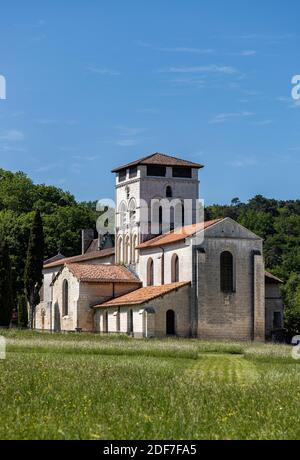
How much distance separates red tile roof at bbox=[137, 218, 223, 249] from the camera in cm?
7056

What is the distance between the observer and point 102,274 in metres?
78.1

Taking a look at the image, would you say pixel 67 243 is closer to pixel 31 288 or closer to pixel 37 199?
pixel 37 199

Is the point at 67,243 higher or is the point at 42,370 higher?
the point at 67,243

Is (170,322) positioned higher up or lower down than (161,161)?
lower down

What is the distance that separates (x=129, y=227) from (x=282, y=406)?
61817mm

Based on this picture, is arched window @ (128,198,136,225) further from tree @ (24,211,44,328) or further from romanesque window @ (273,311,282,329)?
romanesque window @ (273,311,282,329)

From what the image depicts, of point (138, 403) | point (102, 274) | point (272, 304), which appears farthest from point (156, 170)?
point (138, 403)

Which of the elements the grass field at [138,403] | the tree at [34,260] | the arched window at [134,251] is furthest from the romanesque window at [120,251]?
the grass field at [138,403]

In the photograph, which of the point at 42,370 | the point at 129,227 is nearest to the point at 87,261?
the point at 129,227

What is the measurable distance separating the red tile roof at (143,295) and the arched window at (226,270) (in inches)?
109

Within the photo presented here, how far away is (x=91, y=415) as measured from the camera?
20312mm

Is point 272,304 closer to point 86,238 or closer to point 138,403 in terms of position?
point 86,238

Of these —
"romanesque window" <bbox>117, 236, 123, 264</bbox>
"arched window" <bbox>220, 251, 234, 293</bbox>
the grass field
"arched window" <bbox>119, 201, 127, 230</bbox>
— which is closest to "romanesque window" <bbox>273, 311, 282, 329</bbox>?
"arched window" <bbox>220, 251, 234, 293</bbox>

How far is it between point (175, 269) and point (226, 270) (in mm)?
4035
